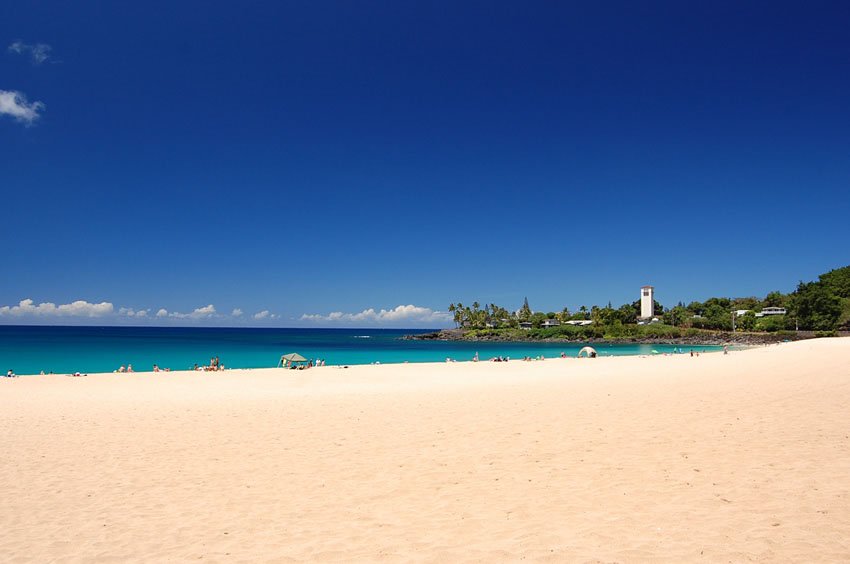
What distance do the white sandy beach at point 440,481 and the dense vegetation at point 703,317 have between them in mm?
114776

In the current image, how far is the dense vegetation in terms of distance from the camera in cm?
10638

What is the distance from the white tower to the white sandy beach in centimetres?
15601

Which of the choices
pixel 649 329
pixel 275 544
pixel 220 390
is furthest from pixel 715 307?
pixel 275 544

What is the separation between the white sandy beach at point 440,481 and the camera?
20.0 ft

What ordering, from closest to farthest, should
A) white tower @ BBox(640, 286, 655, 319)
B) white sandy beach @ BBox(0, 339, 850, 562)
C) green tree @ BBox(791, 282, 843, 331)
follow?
white sandy beach @ BBox(0, 339, 850, 562)
green tree @ BBox(791, 282, 843, 331)
white tower @ BBox(640, 286, 655, 319)

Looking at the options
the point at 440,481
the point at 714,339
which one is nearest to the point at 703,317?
the point at 714,339

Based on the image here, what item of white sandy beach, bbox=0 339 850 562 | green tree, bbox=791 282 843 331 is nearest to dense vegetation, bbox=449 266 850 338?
green tree, bbox=791 282 843 331

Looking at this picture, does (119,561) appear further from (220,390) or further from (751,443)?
(220,390)

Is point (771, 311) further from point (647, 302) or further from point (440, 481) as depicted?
point (440, 481)

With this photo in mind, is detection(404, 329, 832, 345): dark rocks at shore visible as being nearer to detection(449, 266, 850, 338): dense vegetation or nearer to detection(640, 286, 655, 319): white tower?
detection(449, 266, 850, 338): dense vegetation

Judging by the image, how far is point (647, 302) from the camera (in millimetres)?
162625

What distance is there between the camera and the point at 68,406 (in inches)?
732

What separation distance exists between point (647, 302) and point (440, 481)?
171 m

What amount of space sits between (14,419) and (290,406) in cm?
855
